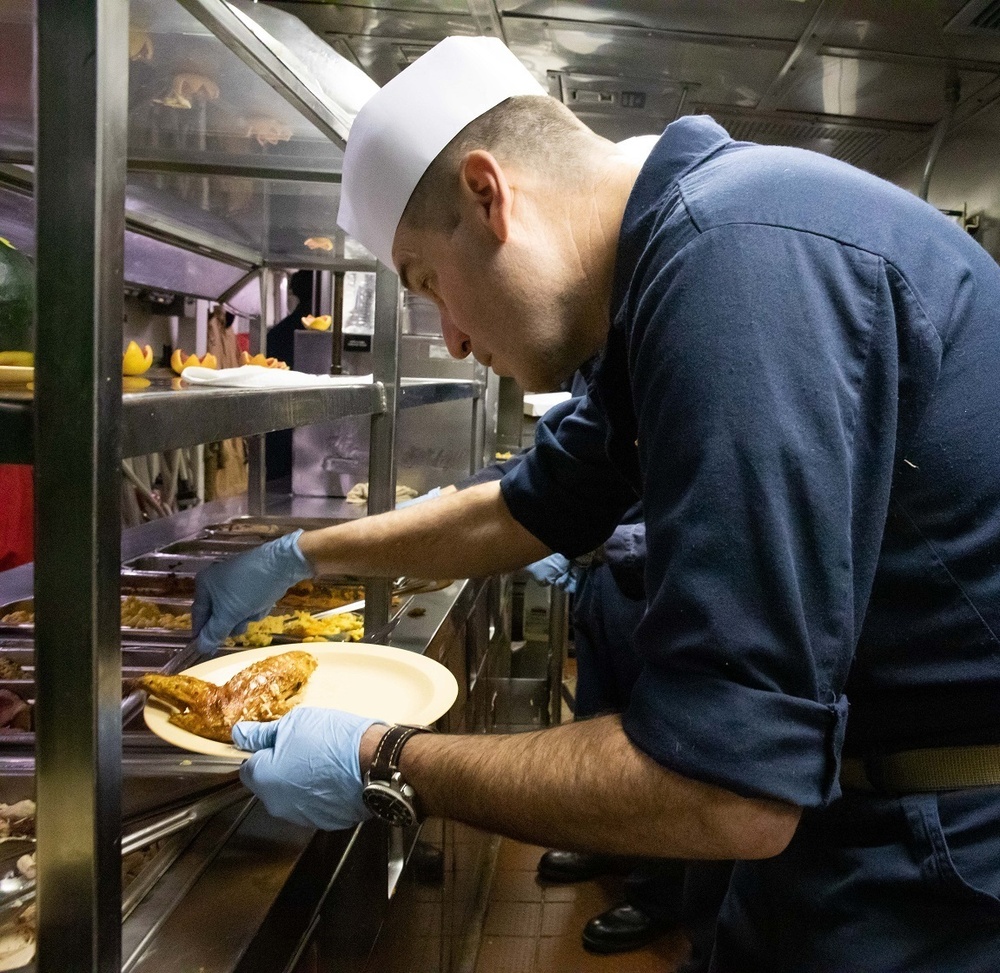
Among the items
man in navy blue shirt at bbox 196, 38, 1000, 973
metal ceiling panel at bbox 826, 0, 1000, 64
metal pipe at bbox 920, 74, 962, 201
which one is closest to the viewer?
man in navy blue shirt at bbox 196, 38, 1000, 973

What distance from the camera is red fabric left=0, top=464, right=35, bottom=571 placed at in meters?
3.14

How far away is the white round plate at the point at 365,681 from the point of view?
1.37 meters

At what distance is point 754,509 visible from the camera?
30.6 inches

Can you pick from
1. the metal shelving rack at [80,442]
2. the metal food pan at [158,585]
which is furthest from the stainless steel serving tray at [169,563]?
the metal shelving rack at [80,442]

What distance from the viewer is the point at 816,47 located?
3285mm

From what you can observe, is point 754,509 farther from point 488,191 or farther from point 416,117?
point 416,117

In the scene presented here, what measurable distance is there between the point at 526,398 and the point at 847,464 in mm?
4243

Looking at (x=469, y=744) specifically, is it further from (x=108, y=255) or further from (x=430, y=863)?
(x=430, y=863)

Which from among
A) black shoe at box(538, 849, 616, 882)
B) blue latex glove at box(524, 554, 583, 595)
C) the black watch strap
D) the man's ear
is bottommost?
black shoe at box(538, 849, 616, 882)

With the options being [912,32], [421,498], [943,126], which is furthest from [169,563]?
[943,126]

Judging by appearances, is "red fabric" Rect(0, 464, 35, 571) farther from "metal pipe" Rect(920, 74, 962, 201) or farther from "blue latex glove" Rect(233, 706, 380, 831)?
"metal pipe" Rect(920, 74, 962, 201)

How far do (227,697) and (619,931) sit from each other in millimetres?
2253

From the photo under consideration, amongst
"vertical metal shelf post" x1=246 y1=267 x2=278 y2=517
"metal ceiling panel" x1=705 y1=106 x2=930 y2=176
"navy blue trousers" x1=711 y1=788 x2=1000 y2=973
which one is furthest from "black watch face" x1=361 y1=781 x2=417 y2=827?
"metal ceiling panel" x1=705 y1=106 x2=930 y2=176

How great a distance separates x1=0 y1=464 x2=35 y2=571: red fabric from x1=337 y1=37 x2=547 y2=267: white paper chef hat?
2.36 m
